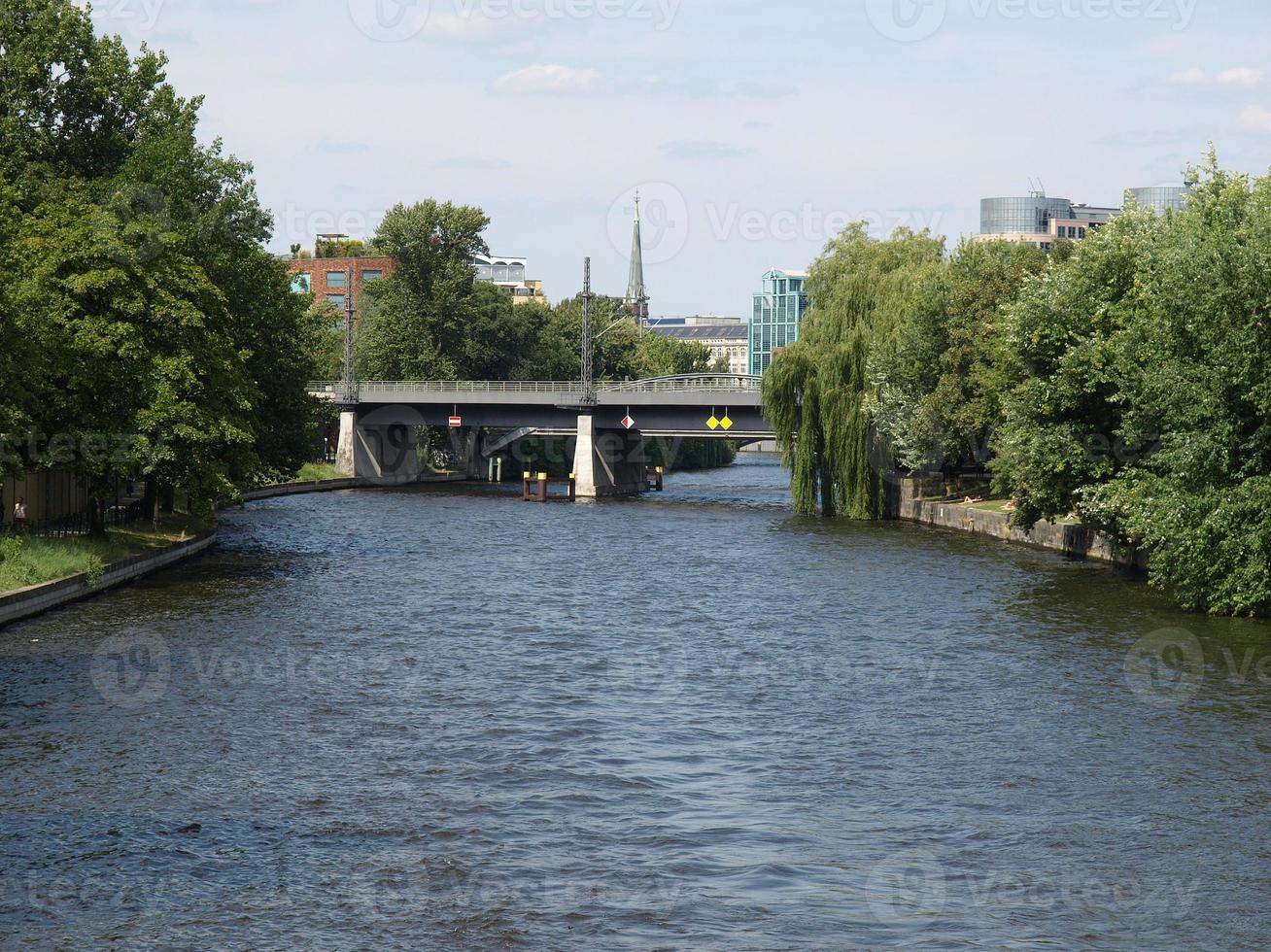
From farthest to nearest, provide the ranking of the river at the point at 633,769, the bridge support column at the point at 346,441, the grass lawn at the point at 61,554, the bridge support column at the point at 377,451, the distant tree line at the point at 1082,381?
the bridge support column at the point at 377,451 < the bridge support column at the point at 346,441 < the grass lawn at the point at 61,554 < the distant tree line at the point at 1082,381 < the river at the point at 633,769

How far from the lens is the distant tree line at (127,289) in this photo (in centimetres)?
4119

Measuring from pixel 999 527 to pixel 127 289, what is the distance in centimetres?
3492

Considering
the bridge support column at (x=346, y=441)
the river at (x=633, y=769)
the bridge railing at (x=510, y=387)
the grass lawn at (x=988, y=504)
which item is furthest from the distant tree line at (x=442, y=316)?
the river at (x=633, y=769)

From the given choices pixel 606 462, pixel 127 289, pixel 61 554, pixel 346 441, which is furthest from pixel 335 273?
pixel 61 554

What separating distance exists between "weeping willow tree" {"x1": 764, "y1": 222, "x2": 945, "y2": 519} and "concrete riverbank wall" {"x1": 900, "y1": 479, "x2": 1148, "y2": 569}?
5.66ft

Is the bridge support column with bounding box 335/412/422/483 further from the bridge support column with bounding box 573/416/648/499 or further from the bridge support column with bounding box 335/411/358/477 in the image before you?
the bridge support column with bounding box 573/416/648/499

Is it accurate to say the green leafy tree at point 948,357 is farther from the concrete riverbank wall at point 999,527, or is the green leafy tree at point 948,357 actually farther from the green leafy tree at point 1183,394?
the green leafy tree at point 1183,394

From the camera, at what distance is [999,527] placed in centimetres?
6025

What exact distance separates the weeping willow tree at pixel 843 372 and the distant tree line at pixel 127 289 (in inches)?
889

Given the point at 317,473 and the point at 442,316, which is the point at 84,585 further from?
Answer: the point at 442,316

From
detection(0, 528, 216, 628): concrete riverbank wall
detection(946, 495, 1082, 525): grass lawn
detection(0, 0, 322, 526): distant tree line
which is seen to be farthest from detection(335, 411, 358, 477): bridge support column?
detection(0, 528, 216, 628): concrete riverbank wall

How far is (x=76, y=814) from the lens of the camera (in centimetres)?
2038

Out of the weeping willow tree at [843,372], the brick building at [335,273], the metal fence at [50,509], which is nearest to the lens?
the metal fence at [50,509]

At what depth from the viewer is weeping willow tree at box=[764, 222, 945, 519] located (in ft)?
220
